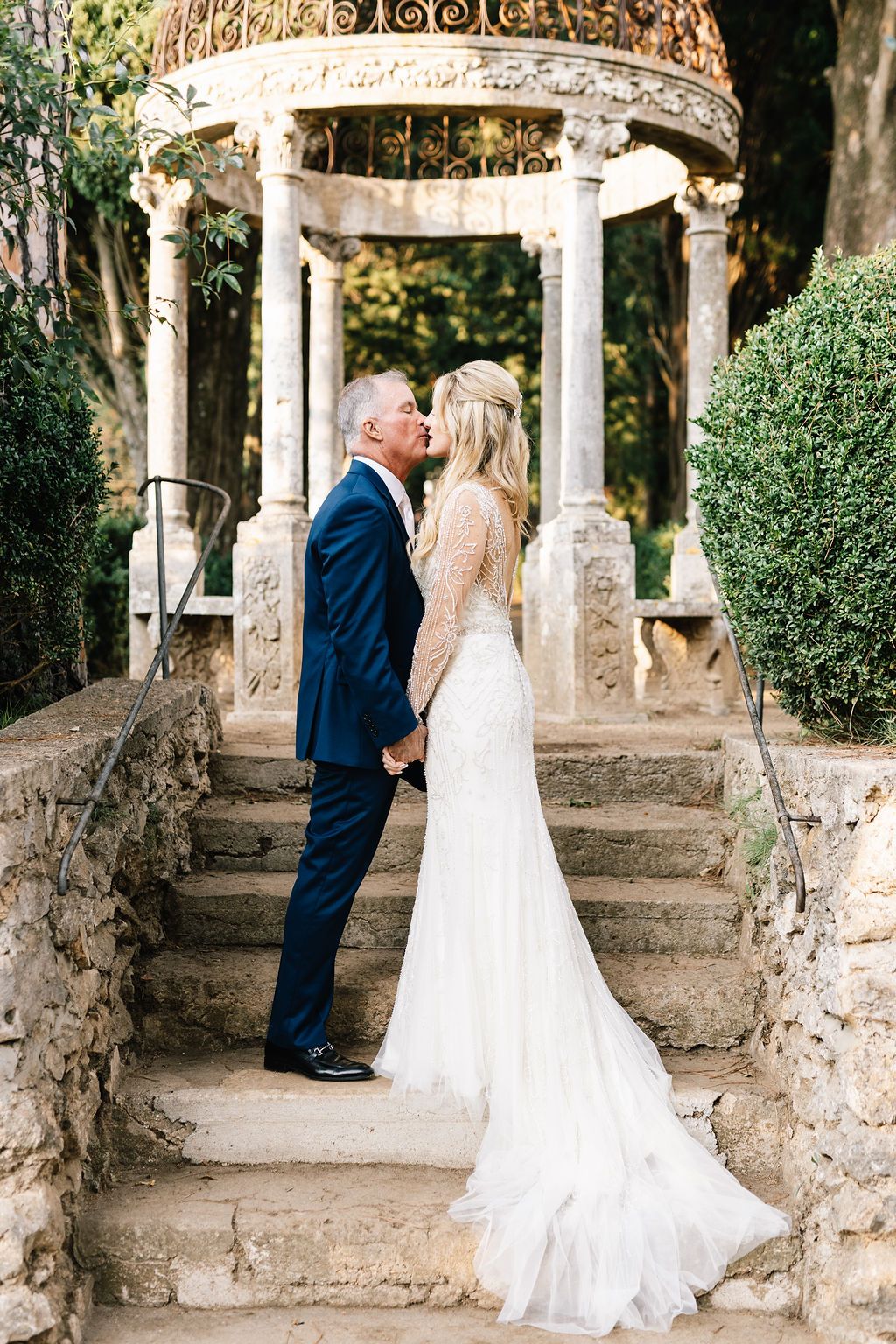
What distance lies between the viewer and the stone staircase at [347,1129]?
347cm

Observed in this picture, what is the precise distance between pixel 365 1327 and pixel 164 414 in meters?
6.70

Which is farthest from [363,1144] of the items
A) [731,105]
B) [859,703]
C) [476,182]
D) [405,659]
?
[476,182]

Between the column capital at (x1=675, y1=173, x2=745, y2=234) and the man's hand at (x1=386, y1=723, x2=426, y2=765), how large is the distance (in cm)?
623

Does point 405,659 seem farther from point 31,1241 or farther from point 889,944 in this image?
point 31,1241

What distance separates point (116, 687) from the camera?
5.22 meters

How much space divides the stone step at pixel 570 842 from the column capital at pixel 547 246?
6.06 metres

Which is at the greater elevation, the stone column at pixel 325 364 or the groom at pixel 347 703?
the stone column at pixel 325 364

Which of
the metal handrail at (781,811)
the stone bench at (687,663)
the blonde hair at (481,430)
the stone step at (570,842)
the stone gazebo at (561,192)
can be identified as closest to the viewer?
the metal handrail at (781,811)

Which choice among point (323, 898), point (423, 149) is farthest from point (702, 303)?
point (323, 898)

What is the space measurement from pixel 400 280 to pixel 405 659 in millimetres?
14562

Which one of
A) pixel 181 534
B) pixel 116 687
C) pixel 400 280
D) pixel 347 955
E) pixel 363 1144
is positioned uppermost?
pixel 400 280

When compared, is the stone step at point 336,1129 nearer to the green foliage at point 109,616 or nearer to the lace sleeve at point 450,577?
the lace sleeve at point 450,577

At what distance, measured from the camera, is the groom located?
390cm

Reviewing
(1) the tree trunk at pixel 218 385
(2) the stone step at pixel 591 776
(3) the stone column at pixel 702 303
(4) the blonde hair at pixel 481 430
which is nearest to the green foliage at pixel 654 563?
(3) the stone column at pixel 702 303
